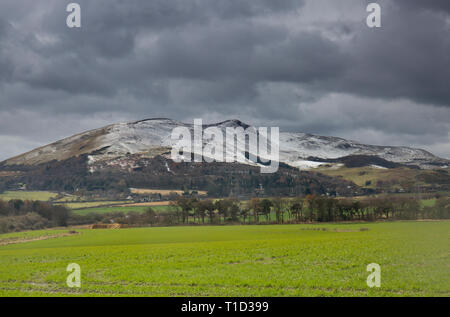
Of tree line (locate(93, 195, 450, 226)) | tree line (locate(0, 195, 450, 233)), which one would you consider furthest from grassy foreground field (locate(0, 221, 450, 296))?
tree line (locate(0, 195, 450, 233))

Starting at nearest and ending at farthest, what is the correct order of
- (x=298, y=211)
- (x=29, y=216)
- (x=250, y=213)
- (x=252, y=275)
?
(x=252, y=275), (x=29, y=216), (x=298, y=211), (x=250, y=213)

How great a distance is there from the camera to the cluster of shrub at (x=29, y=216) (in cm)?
13150

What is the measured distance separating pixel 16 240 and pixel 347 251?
8413 centimetres

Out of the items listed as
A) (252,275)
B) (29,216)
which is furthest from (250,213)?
(252,275)

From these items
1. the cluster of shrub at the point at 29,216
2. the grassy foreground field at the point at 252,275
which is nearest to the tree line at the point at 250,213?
the cluster of shrub at the point at 29,216

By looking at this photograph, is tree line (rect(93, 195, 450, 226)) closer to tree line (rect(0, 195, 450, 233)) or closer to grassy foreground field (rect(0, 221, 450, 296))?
tree line (rect(0, 195, 450, 233))

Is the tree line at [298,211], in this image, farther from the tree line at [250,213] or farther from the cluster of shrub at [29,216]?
the cluster of shrub at [29,216]

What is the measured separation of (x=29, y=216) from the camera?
142375mm

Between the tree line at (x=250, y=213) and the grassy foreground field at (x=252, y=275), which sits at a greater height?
the grassy foreground field at (x=252, y=275)

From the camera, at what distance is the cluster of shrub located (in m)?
132

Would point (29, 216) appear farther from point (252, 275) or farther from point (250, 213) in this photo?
point (252, 275)
